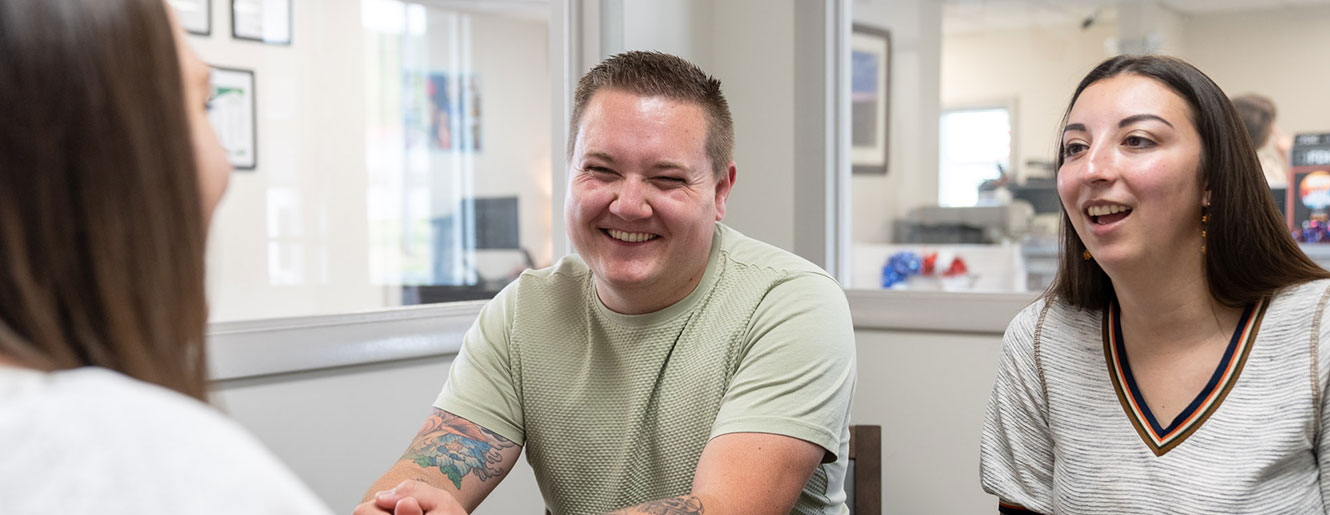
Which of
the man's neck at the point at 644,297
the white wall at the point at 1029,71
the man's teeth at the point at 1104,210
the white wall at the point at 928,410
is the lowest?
the white wall at the point at 928,410

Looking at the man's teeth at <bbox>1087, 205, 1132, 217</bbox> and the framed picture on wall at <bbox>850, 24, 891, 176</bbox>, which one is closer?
the man's teeth at <bbox>1087, 205, 1132, 217</bbox>

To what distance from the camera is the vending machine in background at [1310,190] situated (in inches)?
103

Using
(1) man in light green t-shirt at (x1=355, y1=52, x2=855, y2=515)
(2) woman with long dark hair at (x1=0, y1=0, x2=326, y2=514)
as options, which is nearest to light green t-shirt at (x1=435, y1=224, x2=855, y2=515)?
(1) man in light green t-shirt at (x1=355, y1=52, x2=855, y2=515)

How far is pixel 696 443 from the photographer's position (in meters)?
1.54

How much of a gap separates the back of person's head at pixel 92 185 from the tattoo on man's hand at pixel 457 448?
96cm

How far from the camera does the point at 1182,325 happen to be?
1.56 meters

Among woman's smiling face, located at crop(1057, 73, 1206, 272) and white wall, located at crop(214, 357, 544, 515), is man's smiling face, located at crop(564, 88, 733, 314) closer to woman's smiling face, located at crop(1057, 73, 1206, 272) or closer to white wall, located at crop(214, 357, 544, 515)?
woman's smiling face, located at crop(1057, 73, 1206, 272)

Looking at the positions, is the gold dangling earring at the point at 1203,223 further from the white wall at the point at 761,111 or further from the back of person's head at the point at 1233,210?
the white wall at the point at 761,111

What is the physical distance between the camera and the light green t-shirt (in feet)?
4.91

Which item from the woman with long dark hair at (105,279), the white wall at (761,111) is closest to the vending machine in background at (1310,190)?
the white wall at (761,111)

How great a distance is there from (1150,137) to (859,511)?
2.49 ft

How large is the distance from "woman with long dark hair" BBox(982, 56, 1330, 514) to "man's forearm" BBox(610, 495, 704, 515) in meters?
0.58

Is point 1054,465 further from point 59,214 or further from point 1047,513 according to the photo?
point 59,214

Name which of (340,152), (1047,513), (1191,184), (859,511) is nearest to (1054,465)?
(1047,513)
